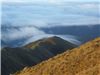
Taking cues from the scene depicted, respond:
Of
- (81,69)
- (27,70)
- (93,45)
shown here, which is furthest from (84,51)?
(27,70)

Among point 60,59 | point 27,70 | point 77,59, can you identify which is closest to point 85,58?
point 77,59

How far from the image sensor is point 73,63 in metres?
61.5

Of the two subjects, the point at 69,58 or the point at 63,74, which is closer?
the point at 63,74

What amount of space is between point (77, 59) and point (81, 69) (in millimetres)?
4135

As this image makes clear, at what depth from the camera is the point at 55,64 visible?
209ft

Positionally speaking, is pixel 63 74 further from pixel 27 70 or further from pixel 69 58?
pixel 27 70

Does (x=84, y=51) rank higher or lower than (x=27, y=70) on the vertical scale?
higher

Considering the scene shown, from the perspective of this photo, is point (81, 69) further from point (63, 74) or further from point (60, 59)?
point (60, 59)

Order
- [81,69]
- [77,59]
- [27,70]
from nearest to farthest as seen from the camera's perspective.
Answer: [81,69] < [77,59] < [27,70]

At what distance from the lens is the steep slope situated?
5925cm

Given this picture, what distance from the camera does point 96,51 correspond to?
204ft

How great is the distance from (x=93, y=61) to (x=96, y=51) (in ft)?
10.5

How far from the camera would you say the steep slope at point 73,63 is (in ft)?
194

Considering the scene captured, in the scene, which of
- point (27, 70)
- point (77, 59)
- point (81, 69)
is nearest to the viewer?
point (81, 69)
